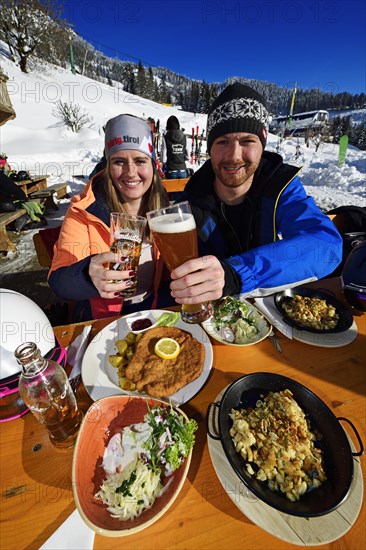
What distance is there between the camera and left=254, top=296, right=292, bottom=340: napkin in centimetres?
168

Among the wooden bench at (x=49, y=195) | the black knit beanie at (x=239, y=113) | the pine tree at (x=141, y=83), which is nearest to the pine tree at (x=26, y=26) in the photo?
the pine tree at (x=141, y=83)

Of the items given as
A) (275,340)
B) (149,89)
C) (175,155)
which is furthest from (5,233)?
(149,89)

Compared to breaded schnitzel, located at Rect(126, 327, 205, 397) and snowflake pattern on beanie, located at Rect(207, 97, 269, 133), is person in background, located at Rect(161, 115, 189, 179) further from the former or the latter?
breaded schnitzel, located at Rect(126, 327, 205, 397)

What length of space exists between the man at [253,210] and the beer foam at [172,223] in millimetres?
381

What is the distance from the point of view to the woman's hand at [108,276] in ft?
5.26

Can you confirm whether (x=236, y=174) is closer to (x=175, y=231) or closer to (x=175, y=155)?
(x=175, y=231)

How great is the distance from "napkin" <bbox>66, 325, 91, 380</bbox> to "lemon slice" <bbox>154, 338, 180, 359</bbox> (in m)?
0.45

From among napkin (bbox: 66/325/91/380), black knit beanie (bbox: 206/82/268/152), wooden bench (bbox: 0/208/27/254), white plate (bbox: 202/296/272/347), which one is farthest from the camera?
wooden bench (bbox: 0/208/27/254)

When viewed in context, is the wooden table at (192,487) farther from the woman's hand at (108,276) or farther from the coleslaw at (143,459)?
the woman's hand at (108,276)

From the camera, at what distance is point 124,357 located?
4.94 feet

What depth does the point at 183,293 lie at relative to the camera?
4.51 ft

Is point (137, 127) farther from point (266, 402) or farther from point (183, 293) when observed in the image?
point (266, 402)

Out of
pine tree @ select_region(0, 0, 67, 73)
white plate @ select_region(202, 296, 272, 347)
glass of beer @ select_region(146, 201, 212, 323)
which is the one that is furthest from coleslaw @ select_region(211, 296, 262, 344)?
pine tree @ select_region(0, 0, 67, 73)

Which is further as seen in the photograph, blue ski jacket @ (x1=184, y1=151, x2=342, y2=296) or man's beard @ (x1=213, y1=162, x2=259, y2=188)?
man's beard @ (x1=213, y1=162, x2=259, y2=188)
